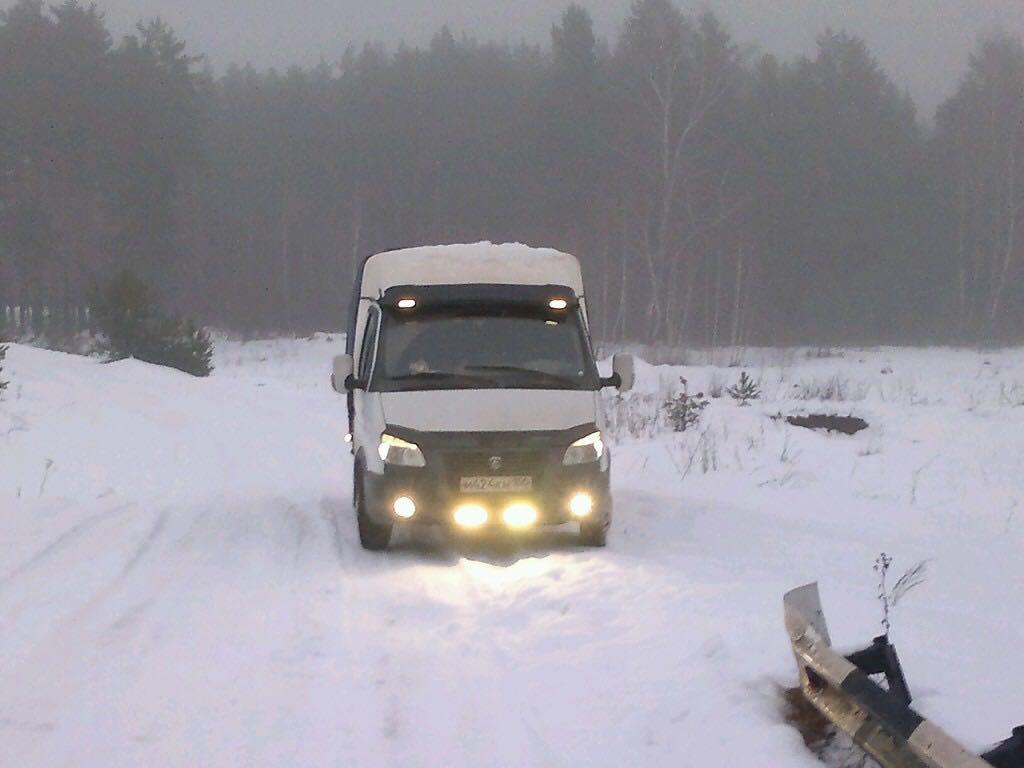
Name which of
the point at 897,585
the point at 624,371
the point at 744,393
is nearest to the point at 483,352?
the point at 624,371

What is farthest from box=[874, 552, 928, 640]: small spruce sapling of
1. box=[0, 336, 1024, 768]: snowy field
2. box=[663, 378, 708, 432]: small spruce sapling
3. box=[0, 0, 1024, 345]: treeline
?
box=[0, 0, 1024, 345]: treeline

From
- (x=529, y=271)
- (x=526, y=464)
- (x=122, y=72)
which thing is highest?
(x=122, y=72)

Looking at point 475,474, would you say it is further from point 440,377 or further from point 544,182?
point 544,182

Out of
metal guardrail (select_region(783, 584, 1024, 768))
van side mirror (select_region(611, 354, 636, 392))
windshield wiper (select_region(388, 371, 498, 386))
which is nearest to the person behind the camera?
metal guardrail (select_region(783, 584, 1024, 768))

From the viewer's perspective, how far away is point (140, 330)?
27594mm

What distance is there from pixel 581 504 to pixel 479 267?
2.68 metres

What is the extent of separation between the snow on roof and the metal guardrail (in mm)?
5317

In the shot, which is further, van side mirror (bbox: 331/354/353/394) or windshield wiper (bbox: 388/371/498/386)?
van side mirror (bbox: 331/354/353/394)

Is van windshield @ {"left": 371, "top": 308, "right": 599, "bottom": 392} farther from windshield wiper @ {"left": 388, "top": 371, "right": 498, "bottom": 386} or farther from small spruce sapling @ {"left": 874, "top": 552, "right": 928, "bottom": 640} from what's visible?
small spruce sapling @ {"left": 874, "top": 552, "right": 928, "bottom": 640}

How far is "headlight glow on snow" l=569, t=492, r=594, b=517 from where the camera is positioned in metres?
7.64

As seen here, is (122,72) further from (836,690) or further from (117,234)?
(836,690)

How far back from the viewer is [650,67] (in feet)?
119

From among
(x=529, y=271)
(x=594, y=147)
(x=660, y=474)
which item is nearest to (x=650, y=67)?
(x=594, y=147)

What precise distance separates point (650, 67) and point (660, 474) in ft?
89.4
